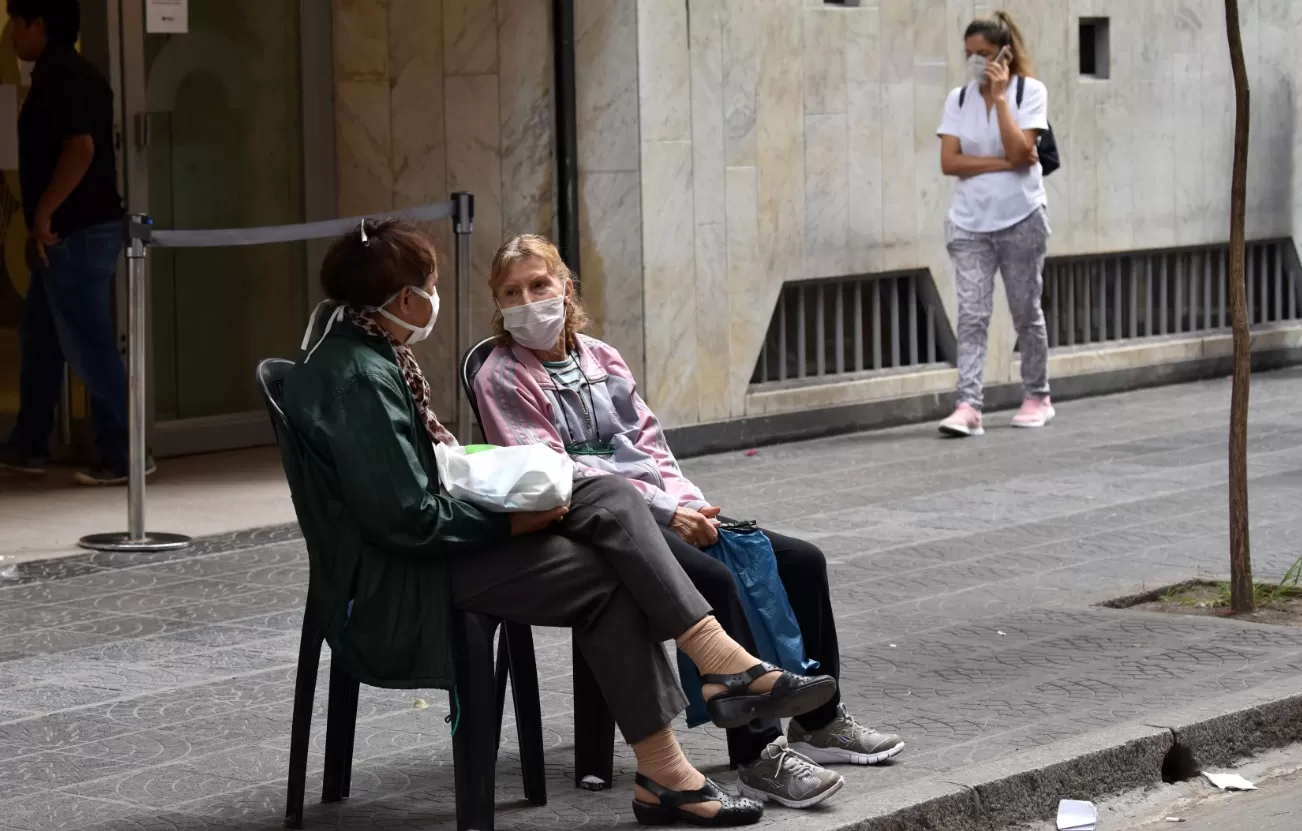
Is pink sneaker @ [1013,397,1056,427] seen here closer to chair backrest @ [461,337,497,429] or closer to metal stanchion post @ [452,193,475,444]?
metal stanchion post @ [452,193,475,444]

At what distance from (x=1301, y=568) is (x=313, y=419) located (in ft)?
13.7

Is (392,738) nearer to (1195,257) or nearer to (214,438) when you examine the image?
(214,438)

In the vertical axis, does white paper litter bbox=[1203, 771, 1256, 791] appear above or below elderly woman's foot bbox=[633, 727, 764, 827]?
below

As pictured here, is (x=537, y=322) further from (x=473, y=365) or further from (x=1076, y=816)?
(x=1076, y=816)

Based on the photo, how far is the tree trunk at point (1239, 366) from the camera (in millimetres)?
7109

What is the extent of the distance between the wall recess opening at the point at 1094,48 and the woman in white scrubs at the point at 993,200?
205 cm

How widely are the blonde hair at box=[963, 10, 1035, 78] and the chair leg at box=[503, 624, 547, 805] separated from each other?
24.6ft

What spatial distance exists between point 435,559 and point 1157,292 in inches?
443

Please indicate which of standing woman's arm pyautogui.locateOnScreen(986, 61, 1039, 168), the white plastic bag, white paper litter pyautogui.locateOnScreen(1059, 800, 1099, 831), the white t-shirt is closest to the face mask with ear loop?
the white plastic bag

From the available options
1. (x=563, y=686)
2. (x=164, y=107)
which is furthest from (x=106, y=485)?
(x=563, y=686)

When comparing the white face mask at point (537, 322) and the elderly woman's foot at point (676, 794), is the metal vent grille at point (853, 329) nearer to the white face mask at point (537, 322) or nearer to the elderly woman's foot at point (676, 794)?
the white face mask at point (537, 322)

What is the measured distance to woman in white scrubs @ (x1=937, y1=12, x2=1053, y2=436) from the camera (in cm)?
1195

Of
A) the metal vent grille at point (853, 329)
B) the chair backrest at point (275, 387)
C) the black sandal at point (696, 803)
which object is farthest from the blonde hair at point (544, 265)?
the metal vent grille at point (853, 329)

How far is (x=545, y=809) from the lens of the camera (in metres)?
5.08
